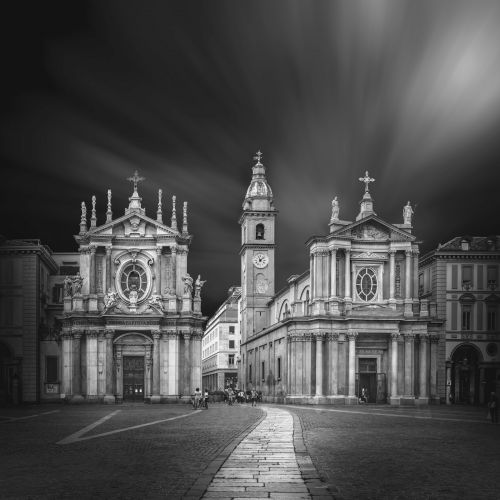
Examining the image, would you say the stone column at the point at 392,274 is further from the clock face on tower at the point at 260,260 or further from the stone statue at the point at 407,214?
the clock face on tower at the point at 260,260

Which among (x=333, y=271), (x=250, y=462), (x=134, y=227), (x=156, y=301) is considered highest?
(x=134, y=227)

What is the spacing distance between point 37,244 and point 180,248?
14112mm

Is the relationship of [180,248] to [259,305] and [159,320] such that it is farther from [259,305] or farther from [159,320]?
[259,305]

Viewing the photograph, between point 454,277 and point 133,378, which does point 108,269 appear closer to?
point 133,378

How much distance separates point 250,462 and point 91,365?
56.7 meters

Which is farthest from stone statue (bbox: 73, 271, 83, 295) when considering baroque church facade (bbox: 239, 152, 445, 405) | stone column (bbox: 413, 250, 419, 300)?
stone column (bbox: 413, 250, 419, 300)

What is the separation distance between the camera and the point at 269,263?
4186 inches

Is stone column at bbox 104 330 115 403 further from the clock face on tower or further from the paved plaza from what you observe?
the paved plaza

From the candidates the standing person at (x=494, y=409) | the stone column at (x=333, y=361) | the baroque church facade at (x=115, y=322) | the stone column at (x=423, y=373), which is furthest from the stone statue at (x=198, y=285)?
the standing person at (x=494, y=409)

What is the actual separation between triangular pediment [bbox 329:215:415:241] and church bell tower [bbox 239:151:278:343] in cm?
2835

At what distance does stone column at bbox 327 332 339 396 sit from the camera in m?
75.2

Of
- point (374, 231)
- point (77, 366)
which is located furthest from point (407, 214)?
point (77, 366)

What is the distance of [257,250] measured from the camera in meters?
106

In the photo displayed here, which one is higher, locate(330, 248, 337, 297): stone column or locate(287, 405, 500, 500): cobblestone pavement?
locate(330, 248, 337, 297): stone column
